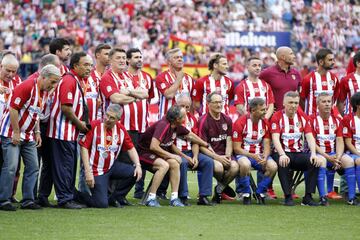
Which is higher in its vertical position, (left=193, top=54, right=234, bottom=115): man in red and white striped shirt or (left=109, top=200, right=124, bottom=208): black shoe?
(left=193, top=54, right=234, bottom=115): man in red and white striped shirt

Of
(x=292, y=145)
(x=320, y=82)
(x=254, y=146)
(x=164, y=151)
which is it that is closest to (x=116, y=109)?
(x=164, y=151)

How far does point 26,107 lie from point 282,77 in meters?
4.21

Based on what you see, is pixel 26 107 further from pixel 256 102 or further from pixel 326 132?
pixel 326 132

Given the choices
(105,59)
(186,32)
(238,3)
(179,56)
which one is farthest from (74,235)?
(238,3)

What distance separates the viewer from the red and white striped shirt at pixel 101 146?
40.1 ft

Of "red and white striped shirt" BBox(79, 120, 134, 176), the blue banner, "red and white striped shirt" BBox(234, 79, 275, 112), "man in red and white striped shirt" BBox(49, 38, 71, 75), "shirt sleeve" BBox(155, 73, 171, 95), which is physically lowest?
"red and white striped shirt" BBox(79, 120, 134, 176)

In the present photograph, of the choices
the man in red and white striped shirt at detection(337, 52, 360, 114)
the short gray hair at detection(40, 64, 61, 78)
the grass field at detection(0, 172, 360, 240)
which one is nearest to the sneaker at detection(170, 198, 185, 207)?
the grass field at detection(0, 172, 360, 240)

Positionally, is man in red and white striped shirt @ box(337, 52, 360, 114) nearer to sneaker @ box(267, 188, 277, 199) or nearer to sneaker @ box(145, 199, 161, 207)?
sneaker @ box(267, 188, 277, 199)

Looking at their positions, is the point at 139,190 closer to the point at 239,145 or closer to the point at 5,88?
the point at 239,145

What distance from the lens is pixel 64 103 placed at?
1185cm

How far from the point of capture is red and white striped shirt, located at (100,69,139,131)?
12.6 metres

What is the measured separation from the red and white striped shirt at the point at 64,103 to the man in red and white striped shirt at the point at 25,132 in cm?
26

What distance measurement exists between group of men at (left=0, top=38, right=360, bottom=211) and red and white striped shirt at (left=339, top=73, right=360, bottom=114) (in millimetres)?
15

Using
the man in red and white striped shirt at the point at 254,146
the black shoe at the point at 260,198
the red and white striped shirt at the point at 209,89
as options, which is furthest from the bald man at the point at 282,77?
the black shoe at the point at 260,198
